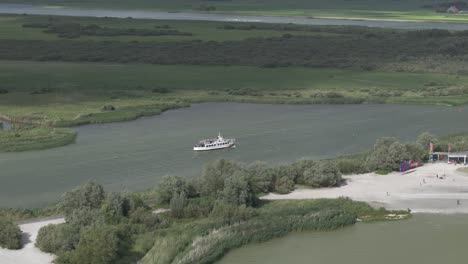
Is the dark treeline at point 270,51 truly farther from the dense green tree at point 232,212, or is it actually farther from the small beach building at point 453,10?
the small beach building at point 453,10

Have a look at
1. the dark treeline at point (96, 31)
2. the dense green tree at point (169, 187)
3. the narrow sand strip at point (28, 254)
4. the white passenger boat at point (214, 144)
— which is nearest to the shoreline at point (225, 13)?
the dark treeline at point (96, 31)

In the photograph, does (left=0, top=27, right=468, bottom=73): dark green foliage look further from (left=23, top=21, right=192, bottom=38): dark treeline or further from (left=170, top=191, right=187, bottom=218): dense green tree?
(left=170, top=191, right=187, bottom=218): dense green tree

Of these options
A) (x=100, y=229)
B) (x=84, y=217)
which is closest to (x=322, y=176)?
(x=84, y=217)

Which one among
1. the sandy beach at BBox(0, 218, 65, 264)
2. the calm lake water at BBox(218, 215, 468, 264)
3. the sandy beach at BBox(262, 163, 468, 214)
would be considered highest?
the sandy beach at BBox(262, 163, 468, 214)

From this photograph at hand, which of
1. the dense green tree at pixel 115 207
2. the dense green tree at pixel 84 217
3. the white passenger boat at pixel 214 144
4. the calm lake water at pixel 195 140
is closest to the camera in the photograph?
the dense green tree at pixel 84 217

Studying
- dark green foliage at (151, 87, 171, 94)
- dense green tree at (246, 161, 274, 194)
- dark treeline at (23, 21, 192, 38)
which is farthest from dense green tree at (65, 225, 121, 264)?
dark treeline at (23, 21, 192, 38)

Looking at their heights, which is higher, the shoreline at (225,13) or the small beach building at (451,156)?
the shoreline at (225,13)

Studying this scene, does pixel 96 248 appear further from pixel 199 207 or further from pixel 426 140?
pixel 426 140
